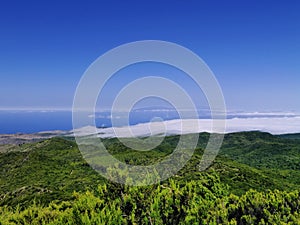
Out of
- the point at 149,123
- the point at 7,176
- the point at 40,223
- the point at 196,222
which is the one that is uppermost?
the point at 149,123

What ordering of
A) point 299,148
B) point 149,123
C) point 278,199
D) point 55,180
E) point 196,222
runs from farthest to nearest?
1. point 299,148
2. point 55,180
3. point 278,199
4. point 196,222
5. point 149,123

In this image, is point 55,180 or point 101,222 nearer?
point 101,222

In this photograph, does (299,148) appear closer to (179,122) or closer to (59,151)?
(59,151)

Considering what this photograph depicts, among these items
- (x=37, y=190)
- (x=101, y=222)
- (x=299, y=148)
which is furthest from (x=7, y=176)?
(x=299, y=148)

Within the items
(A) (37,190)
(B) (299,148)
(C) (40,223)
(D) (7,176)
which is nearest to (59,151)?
(D) (7,176)

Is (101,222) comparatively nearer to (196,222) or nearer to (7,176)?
(196,222)

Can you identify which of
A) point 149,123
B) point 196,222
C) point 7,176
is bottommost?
point 7,176

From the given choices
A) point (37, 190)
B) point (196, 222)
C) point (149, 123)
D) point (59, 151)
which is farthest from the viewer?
point (59, 151)

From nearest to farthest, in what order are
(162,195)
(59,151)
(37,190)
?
(162,195)
(37,190)
(59,151)

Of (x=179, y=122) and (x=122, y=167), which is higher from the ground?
(x=179, y=122)
